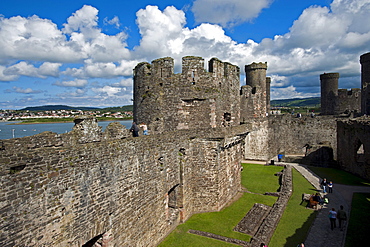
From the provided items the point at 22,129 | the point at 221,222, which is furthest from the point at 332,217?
the point at 22,129

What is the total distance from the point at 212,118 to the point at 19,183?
36.6 ft

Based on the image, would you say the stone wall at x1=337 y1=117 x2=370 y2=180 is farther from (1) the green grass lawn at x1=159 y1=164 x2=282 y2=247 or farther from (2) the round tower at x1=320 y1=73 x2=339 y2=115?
(2) the round tower at x1=320 y1=73 x2=339 y2=115

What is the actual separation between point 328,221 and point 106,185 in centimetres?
1225

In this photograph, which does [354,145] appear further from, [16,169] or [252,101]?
[16,169]

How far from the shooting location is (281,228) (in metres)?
12.8

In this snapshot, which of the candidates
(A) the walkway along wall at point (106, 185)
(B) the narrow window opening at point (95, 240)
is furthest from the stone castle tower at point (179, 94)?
(B) the narrow window opening at point (95, 240)

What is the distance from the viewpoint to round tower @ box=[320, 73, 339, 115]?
126 ft

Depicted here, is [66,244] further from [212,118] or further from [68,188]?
[212,118]

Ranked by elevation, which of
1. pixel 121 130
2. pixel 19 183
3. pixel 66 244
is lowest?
pixel 66 244

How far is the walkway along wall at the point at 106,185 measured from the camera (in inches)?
223

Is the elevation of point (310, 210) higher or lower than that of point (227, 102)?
lower

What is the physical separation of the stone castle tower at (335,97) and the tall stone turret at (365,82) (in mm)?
3440

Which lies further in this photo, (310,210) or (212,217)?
(310,210)

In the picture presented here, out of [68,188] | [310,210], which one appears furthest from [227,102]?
[68,188]
